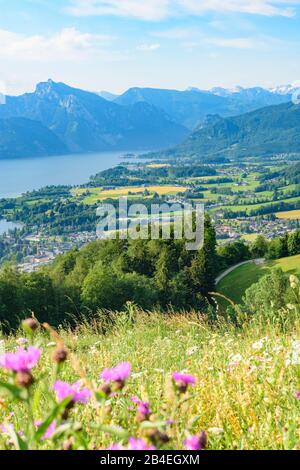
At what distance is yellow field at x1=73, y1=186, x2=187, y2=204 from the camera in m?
139

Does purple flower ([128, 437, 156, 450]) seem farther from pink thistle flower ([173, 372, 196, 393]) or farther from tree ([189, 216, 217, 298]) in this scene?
tree ([189, 216, 217, 298])

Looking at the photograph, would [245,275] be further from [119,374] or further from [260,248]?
[119,374]

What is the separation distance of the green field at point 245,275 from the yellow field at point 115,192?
3530 inches

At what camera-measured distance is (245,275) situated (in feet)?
140

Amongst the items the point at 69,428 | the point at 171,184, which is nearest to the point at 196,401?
the point at 69,428

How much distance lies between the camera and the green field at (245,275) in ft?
128

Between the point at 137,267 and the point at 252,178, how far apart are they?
148 m

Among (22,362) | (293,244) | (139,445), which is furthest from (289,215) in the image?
(22,362)

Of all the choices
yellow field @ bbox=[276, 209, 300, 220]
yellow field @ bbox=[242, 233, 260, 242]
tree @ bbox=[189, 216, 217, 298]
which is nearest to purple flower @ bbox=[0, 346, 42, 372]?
tree @ bbox=[189, 216, 217, 298]

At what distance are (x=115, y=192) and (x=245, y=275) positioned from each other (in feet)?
353

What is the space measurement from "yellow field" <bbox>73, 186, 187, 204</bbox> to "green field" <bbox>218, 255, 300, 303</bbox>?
89669 mm

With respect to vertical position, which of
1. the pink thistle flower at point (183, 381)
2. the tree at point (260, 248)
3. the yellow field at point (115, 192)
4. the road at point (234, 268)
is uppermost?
the pink thistle flower at point (183, 381)

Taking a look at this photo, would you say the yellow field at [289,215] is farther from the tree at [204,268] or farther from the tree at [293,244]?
the tree at [204,268]

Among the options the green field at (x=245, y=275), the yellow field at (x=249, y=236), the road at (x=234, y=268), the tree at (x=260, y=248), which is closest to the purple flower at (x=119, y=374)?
the green field at (x=245, y=275)
